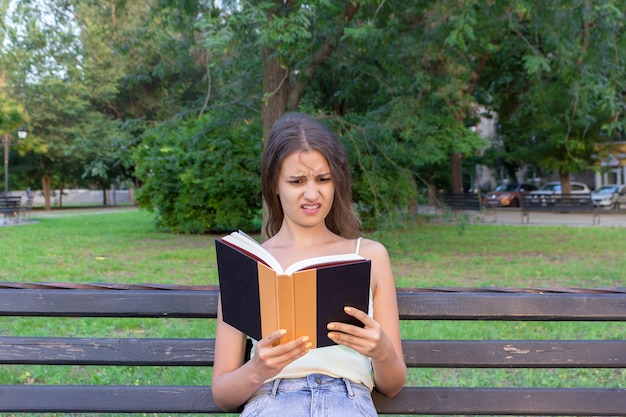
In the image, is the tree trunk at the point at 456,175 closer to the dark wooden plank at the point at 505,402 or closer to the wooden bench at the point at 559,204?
the wooden bench at the point at 559,204

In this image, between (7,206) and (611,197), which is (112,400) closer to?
(7,206)

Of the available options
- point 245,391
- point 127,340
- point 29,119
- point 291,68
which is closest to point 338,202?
point 245,391

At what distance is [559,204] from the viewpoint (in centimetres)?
2106

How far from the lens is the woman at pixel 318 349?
6.56 feet

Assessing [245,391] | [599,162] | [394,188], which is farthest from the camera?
[599,162]

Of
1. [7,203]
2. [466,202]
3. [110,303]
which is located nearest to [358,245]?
[110,303]

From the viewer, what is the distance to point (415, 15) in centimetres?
1102

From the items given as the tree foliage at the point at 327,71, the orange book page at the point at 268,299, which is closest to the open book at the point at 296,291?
the orange book page at the point at 268,299

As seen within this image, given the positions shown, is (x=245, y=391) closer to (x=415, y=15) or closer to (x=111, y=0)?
(x=415, y=15)

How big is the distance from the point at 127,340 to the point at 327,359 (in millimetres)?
866

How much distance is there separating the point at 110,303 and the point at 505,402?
5.09ft

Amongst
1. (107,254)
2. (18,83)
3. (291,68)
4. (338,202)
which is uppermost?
(18,83)

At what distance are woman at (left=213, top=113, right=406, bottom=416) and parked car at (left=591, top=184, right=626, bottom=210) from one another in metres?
24.1

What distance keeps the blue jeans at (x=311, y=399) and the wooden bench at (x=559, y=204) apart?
19.3 metres
